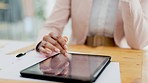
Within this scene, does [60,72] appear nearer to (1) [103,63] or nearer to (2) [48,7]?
(1) [103,63]

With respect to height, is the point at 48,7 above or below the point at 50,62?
below

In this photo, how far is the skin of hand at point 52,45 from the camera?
754 millimetres

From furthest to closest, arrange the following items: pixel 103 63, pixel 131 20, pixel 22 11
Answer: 1. pixel 22 11
2. pixel 131 20
3. pixel 103 63

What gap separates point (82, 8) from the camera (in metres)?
1.20

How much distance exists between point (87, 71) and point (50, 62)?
0.13 meters

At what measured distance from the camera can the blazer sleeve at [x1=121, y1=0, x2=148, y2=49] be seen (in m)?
1.04

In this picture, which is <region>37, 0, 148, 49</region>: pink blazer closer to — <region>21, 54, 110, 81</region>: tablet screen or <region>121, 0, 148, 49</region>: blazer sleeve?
<region>121, 0, 148, 49</region>: blazer sleeve

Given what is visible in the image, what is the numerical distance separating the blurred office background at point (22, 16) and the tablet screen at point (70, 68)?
208 centimetres

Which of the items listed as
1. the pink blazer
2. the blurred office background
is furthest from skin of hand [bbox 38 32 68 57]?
the blurred office background

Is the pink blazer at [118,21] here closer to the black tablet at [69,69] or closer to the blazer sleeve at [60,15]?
the blazer sleeve at [60,15]

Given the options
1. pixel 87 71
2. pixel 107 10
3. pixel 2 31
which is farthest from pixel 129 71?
pixel 2 31

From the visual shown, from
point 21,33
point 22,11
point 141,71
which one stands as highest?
point 141,71

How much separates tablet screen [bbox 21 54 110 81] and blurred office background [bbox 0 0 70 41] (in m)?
2.08

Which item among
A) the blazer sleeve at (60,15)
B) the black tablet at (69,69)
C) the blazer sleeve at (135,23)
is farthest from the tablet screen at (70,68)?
the blazer sleeve at (60,15)
